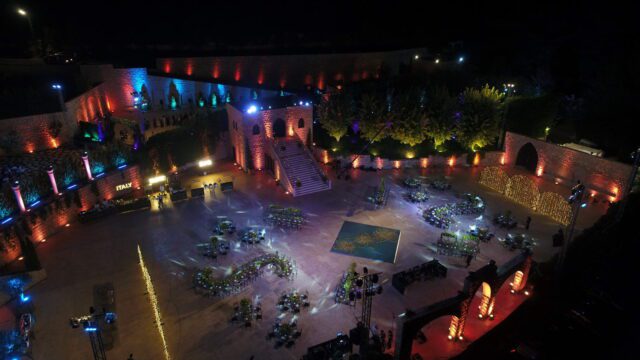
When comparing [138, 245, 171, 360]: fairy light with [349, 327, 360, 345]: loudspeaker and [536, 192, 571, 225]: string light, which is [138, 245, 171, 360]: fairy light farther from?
[536, 192, 571, 225]: string light

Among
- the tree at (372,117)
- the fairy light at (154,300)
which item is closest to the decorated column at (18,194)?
the fairy light at (154,300)

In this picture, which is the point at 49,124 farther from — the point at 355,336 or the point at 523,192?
the point at 523,192

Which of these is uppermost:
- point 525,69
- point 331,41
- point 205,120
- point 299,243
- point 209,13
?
point 209,13

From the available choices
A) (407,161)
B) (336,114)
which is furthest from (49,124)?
(407,161)

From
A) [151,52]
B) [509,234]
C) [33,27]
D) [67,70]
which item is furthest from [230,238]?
[33,27]

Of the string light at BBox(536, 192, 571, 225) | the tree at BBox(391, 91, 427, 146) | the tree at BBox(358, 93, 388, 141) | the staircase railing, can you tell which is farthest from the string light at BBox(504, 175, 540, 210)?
the staircase railing

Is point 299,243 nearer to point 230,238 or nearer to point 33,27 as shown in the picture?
point 230,238

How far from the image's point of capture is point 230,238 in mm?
28453

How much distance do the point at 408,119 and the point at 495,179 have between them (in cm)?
998

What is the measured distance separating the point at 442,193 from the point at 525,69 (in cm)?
3667

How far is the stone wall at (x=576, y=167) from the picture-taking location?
106 feet

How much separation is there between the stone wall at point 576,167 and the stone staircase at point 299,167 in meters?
20.5

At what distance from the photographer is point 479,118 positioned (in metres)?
39.5

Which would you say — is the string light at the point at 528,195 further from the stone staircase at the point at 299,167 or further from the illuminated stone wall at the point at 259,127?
the illuminated stone wall at the point at 259,127
